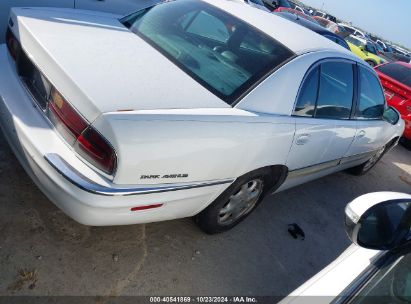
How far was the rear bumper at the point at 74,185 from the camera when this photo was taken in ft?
6.31

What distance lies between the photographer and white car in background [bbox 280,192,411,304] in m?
1.46

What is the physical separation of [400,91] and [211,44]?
5.23 m

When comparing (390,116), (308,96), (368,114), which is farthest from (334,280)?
(390,116)

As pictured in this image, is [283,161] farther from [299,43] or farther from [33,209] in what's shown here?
[33,209]

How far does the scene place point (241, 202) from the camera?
9.45ft

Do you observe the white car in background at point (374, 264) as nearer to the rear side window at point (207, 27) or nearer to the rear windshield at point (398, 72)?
the rear side window at point (207, 27)

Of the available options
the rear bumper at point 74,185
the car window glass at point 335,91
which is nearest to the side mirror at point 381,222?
the rear bumper at point 74,185

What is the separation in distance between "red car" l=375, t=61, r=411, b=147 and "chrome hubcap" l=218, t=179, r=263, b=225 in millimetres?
4891

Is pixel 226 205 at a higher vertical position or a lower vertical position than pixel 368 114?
lower

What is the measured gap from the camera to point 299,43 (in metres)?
2.85

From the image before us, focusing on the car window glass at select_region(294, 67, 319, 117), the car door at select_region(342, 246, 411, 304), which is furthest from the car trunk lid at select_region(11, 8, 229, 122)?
the car door at select_region(342, 246, 411, 304)

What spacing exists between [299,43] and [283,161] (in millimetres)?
909

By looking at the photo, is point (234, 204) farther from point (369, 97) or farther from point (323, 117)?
point (369, 97)

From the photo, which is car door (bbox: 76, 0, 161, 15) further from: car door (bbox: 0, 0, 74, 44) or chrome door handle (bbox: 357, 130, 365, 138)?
chrome door handle (bbox: 357, 130, 365, 138)
